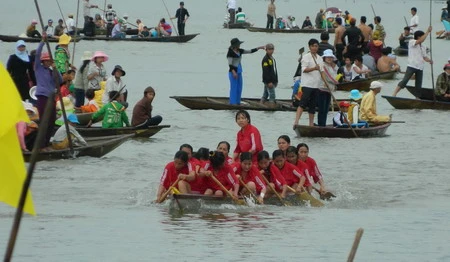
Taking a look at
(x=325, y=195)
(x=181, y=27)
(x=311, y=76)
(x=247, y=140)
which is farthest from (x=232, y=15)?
(x=247, y=140)

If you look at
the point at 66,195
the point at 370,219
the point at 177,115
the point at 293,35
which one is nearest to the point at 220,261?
the point at 370,219

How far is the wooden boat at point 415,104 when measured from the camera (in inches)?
935

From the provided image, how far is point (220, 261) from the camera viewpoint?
10.8 m

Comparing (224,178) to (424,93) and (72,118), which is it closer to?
(72,118)

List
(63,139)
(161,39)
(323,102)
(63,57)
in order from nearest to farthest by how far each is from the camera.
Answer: (63,139) < (323,102) < (63,57) < (161,39)

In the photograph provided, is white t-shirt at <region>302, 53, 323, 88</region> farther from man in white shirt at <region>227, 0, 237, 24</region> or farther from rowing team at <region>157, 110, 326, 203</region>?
man in white shirt at <region>227, 0, 237, 24</region>

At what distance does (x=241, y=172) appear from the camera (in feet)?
43.7

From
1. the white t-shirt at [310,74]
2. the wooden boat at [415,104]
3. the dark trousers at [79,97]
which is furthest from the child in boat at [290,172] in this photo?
the wooden boat at [415,104]

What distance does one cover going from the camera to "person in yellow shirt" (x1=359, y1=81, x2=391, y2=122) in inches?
786

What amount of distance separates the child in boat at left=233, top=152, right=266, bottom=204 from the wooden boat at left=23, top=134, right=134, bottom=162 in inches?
144

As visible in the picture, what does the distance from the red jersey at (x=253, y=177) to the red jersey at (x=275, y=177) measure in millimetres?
265

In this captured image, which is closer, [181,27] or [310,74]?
[310,74]

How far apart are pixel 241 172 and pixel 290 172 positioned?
0.72 meters

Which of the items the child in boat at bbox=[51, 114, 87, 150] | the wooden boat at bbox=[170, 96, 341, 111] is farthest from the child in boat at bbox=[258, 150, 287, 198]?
the wooden boat at bbox=[170, 96, 341, 111]
